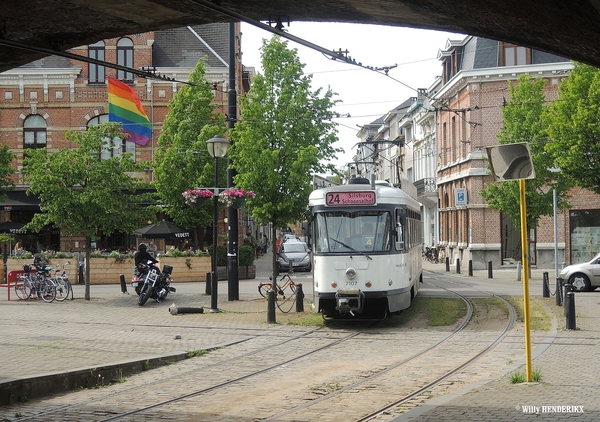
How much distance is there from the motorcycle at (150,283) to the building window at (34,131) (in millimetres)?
24108

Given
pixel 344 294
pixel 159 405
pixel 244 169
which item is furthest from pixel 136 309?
pixel 159 405

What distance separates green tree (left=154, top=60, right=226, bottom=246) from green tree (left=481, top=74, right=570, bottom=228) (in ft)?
46.8

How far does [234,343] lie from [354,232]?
399 cm

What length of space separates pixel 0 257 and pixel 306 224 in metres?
18.8

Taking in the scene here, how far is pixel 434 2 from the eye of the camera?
708 centimetres

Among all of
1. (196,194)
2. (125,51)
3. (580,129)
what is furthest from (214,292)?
(125,51)

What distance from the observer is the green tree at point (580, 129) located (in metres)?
25.5

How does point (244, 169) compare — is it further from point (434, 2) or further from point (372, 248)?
point (434, 2)

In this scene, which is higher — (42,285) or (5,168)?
(5,168)

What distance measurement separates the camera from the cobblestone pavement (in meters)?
8.69

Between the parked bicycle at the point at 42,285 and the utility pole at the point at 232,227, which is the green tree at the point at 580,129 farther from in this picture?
the parked bicycle at the point at 42,285

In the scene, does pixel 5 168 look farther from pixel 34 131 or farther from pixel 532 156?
pixel 532 156

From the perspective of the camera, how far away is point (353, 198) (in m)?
17.6

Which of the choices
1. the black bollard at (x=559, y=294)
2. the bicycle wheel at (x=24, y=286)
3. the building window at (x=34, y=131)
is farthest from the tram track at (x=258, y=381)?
the building window at (x=34, y=131)
